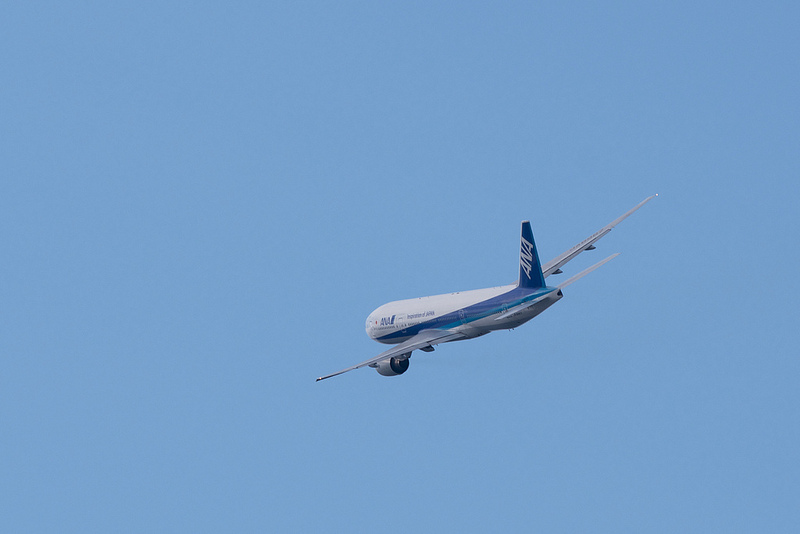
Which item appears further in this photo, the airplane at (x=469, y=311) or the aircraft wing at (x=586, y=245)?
the aircraft wing at (x=586, y=245)

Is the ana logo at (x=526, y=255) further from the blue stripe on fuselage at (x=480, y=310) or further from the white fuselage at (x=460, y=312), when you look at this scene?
the white fuselage at (x=460, y=312)

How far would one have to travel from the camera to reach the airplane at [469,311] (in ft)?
252

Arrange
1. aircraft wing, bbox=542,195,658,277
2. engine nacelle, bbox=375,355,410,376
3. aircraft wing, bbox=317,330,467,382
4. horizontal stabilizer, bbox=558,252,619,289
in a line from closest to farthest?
horizontal stabilizer, bbox=558,252,619,289 < aircraft wing, bbox=317,330,467,382 < engine nacelle, bbox=375,355,410,376 < aircraft wing, bbox=542,195,658,277

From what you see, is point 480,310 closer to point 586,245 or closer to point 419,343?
point 419,343

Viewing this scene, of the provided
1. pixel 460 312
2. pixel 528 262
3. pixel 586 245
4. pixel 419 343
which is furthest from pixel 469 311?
pixel 586 245

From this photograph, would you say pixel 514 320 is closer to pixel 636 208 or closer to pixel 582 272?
pixel 582 272

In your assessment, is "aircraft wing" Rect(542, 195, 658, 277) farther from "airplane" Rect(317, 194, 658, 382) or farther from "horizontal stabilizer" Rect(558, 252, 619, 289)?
"horizontal stabilizer" Rect(558, 252, 619, 289)

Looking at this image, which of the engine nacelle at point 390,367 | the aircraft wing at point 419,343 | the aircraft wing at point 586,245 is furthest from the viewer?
the aircraft wing at point 586,245

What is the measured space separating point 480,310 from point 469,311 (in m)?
1.08

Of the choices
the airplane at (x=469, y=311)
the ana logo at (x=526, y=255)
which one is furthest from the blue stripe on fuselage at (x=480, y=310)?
the ana logo at (x=526, y=255)

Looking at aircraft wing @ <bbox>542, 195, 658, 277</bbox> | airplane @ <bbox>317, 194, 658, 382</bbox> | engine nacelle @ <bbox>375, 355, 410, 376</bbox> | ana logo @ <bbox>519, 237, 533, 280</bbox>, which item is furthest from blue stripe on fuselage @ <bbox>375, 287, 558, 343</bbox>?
aircraft wing @ <bbox>542, 195, 658, 277</bbox>

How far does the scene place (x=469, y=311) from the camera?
268ft

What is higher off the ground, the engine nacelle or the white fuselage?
A: the white fuselage

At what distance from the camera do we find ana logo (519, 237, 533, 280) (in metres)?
76.3
